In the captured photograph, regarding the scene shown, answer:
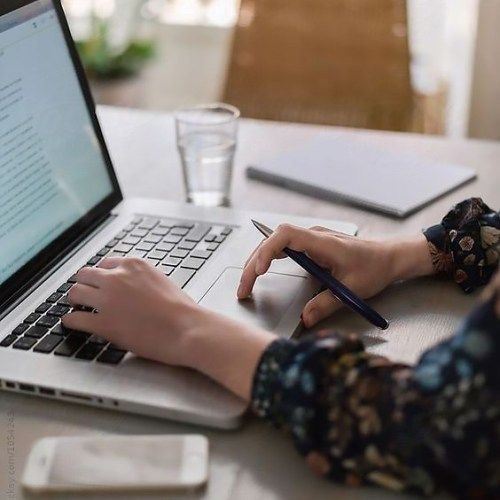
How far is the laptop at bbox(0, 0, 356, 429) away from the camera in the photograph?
2.38 ft

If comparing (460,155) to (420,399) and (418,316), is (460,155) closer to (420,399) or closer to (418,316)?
(418,316)

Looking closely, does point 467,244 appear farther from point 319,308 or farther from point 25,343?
point 25,343

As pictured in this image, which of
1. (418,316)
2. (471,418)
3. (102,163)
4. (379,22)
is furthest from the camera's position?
(379,22)

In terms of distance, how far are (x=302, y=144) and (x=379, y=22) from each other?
65cm

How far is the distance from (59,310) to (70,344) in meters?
0.07

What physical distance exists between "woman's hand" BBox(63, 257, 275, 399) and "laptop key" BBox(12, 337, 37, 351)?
0.12 ft

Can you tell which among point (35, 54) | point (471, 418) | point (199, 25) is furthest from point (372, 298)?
point (199, 25)

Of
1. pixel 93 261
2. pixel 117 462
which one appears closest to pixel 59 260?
pixel 93 261

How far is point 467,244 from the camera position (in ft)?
3.06

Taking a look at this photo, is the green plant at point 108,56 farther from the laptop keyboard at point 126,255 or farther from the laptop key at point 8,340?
the laptop key at point 8,340

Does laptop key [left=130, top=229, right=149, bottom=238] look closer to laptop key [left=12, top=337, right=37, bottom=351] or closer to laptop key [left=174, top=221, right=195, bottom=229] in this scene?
laptop key [left=174, top=221, right=195, bottom=229]

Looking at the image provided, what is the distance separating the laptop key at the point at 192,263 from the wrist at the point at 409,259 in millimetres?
211

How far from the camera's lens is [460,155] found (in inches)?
52.8

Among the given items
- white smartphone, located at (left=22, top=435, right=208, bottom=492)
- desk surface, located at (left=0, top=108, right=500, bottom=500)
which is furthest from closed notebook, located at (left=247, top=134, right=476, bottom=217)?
white smartphone, located at (left=22, top=435, right=208, bottom=492)
